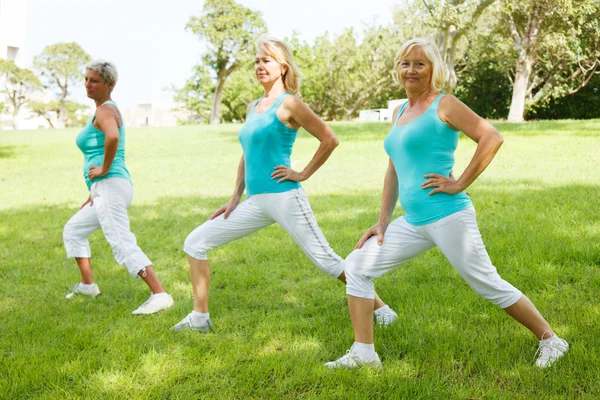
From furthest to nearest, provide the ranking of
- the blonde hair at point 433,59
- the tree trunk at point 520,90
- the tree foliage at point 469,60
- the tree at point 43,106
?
the tree at point 43,106, the tree trunk at point 520,90, the tree foliage at point 469,60, the blonde hair at point 433,59

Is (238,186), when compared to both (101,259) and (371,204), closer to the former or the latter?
(101,259)

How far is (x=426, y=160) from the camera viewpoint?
3.64 m

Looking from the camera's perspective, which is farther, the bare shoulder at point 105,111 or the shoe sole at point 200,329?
the bare shoulder at point 105,111

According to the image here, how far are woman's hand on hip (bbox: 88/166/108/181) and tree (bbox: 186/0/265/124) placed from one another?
4548cm

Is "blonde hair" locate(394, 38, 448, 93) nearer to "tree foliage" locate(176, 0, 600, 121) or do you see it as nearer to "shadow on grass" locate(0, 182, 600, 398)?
"shadow on grass" locate(0, 182, 600, 398)

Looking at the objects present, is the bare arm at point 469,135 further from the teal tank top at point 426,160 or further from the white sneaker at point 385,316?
the white sneaker at point 385,316

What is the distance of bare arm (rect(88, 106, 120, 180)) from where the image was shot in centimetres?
519

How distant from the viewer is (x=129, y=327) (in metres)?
4.90

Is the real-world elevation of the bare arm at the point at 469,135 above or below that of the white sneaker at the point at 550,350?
above

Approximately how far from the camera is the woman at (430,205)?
3.54 m

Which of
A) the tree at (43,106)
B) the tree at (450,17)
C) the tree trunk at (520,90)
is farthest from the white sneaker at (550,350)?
the tree at (43,106)

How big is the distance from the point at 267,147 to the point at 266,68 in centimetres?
59

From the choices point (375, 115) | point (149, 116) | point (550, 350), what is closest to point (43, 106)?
point (375, 115)

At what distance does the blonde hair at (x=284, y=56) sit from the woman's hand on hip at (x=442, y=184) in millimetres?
1457
